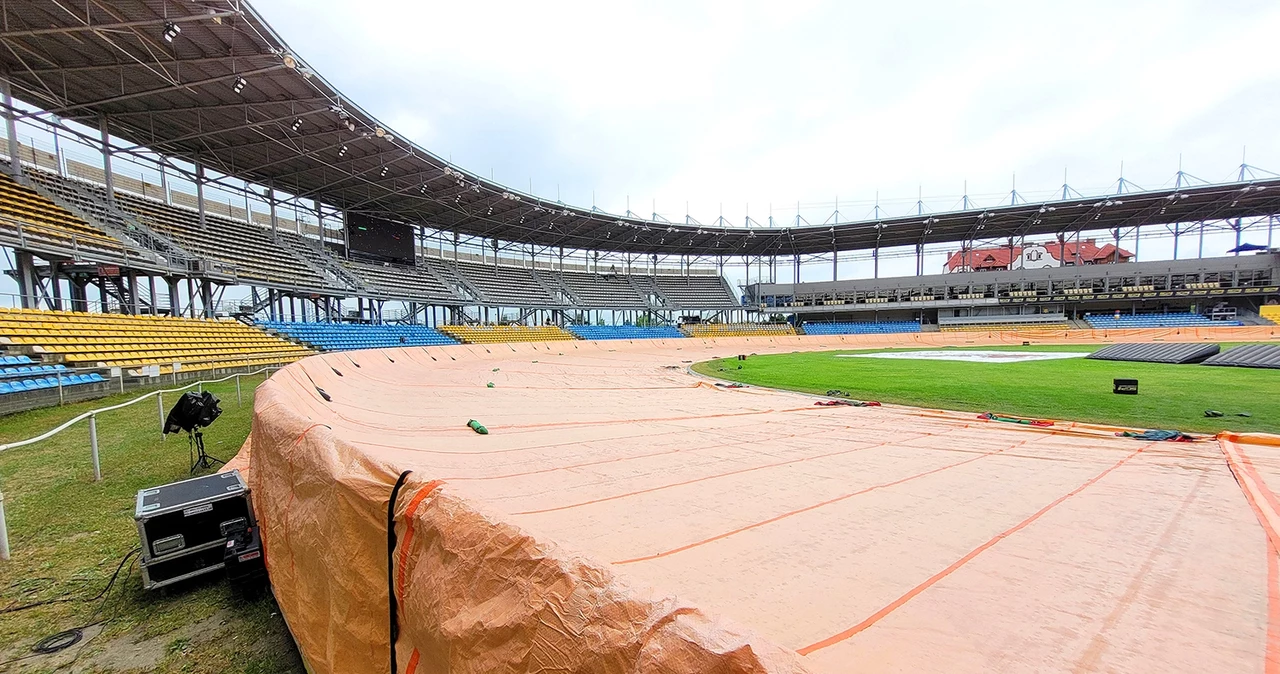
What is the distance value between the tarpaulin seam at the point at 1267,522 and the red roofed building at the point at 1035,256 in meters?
60.8

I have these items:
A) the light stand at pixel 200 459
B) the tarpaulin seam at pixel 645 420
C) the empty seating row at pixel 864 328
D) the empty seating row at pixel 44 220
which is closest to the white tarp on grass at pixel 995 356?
the tarpaulin seam at pixel 645 420

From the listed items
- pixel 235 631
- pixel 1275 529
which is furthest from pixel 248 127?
pixel 1275 529

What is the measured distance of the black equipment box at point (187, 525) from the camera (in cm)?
288

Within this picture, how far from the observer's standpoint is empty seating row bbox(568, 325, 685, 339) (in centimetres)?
3897

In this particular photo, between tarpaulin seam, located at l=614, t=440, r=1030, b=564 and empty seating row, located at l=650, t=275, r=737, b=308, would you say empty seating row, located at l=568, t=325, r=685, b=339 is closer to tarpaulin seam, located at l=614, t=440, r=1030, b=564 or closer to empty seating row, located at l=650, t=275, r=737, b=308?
empty seating row, located at l=650, t=275, r=737, b=308

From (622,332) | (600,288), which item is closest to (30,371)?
(622,332)

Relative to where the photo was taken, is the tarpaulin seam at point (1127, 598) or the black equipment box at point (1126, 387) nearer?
the tarpaulin seam at point (1127, 598)

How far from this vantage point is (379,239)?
31.3 m

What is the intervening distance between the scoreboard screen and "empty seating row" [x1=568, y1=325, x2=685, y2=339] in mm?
14251

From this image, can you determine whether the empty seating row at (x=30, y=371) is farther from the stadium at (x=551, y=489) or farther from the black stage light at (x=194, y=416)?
the black stage light at (x=194, y=416)

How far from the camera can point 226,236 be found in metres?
23.5

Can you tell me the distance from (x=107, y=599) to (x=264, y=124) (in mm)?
23147

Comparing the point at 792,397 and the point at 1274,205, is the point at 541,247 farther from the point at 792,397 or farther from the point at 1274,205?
the point at 1274,205

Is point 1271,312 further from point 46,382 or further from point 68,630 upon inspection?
point 46,382
